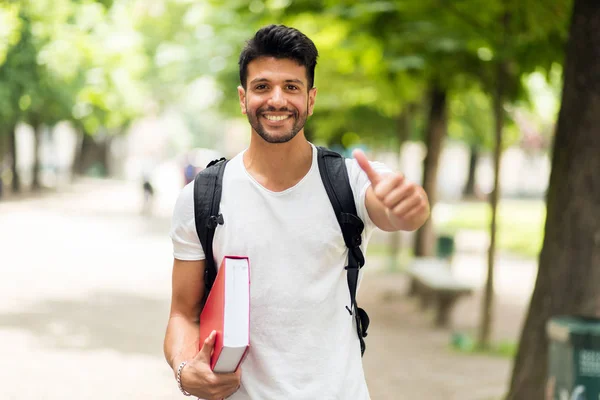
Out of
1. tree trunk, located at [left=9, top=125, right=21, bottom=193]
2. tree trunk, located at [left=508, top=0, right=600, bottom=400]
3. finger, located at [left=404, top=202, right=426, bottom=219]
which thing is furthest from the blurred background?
tree trunk, located at [left=9, top=125, right=21, bottom=193]

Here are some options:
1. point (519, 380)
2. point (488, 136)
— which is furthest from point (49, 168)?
point (519, 380)

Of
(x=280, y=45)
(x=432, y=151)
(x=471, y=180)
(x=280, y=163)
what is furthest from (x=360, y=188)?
(x=471, y=180)

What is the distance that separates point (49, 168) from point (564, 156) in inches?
2303

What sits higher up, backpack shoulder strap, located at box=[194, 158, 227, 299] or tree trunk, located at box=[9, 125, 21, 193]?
backpack shoulder strap, located at box=[194, 158, 227, 299]

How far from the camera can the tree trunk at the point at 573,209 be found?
6707 mm

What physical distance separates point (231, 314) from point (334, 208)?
0.49 metres

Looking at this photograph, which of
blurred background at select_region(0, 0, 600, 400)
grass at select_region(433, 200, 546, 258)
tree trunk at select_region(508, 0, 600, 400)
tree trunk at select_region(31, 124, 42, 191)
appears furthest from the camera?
tree trunk at select_region(31, 124, 42, 191)

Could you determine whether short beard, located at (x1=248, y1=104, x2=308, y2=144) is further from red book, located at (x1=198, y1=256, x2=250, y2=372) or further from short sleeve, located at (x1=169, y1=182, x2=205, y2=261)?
red book, located at (x1=198, y1=256, x2=250, y2=372)

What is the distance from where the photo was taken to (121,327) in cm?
1095

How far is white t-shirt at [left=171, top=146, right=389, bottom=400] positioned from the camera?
263 cm

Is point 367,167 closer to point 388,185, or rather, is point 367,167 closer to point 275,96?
point 388,185

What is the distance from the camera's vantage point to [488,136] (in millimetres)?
19438

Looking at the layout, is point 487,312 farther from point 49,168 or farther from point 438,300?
point 49,168

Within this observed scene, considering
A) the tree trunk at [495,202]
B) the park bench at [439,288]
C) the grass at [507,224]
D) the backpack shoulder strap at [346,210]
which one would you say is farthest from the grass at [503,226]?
the backpack shoulder strap at [346,210]
